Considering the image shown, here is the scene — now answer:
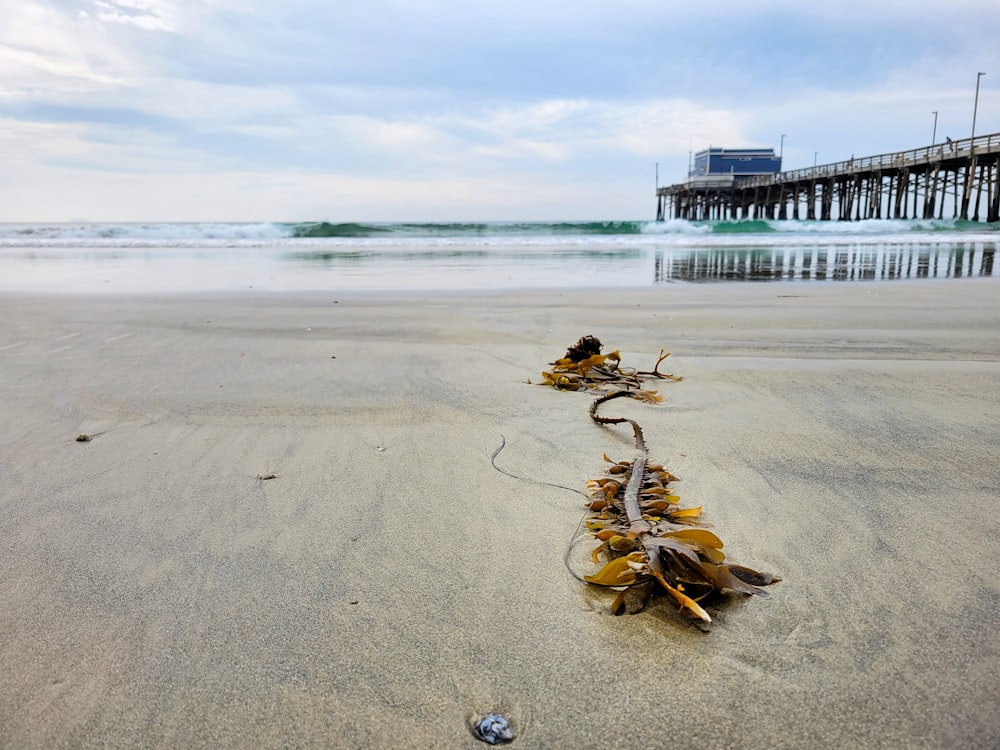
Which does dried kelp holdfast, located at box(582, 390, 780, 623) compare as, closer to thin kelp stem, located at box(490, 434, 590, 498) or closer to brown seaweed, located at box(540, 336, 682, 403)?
thin kelp stem, located at box(490, 434, 590, 498)

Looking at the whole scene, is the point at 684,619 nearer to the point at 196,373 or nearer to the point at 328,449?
the point at 328,449

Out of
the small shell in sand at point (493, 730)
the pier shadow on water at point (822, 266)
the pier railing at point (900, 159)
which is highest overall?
the pier railing at point (900, 159)

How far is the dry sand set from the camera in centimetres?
100

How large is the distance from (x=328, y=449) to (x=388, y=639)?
1.07 meters

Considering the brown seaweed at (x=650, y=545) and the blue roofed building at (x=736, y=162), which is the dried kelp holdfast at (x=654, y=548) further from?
the blue roofed building at (x=736, y=162)

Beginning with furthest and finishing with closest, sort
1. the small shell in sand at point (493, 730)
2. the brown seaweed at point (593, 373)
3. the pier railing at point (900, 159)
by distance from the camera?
the pier railing at point (900, 159)
the brown seaweed at point (593, 373)
the small shell in sand at point (493, 730)

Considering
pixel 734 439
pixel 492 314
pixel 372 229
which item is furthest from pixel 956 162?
pixel 734 439

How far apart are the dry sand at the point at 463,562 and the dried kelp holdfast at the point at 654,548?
1.8 inches

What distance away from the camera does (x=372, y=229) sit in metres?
30.7

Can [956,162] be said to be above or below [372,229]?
above

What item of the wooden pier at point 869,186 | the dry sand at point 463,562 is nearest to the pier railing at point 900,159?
the wooden pier at point 869,186

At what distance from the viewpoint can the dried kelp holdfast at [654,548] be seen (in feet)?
4.09

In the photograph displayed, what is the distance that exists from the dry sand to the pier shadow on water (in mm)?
5471

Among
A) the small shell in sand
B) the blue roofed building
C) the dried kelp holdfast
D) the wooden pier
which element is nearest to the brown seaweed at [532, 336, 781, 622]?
the dried kelp holdfast
